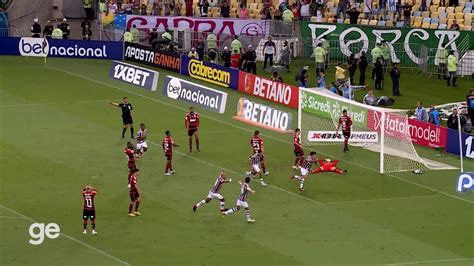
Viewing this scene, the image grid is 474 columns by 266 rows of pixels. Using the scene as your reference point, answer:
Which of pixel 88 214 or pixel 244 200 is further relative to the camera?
pixel 244 200

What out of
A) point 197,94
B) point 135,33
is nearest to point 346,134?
point 197,94

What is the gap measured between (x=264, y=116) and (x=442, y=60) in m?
16.9

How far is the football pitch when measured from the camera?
40750 mm

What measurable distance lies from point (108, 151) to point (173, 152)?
2697 mm

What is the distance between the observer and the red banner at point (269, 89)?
203ft

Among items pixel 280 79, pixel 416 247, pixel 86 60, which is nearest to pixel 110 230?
pixel 416 247

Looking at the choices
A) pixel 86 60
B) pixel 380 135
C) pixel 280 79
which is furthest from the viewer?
pixel 86 60

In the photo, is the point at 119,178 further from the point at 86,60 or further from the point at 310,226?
the point at 86,60

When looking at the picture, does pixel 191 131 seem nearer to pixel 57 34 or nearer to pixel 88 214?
pixel 88 214

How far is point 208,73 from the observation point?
2665 inches

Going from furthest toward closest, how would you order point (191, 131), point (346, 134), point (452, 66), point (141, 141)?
point (452, 66), point (346, 134), point (191, 131), point (141, 141)

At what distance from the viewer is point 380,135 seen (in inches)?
2092

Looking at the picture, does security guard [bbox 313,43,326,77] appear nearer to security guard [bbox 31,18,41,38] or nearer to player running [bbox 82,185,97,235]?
security guard [bbox 31,18,41,38]

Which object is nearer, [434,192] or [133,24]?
[434,192]
